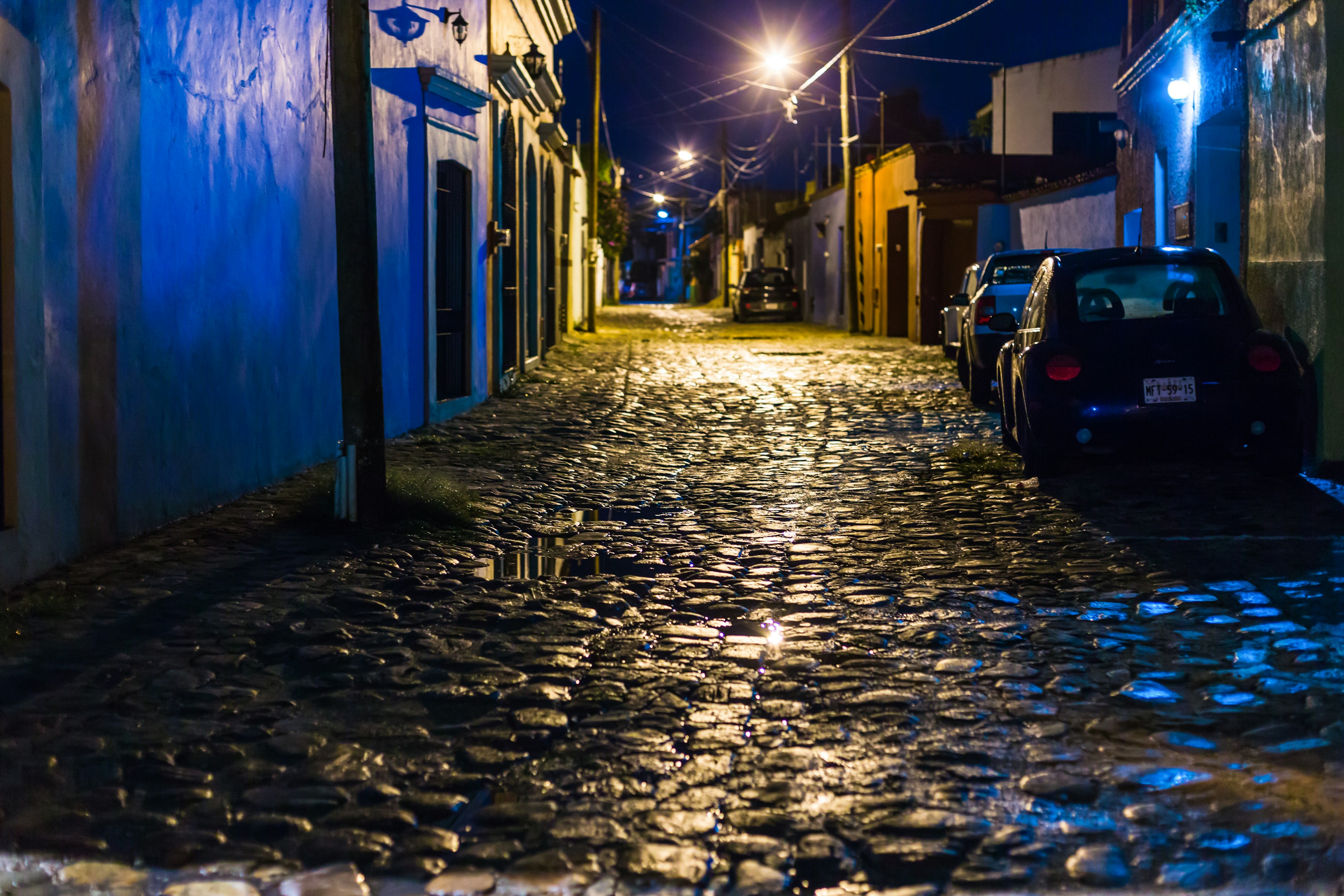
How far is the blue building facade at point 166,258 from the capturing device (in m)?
6.63

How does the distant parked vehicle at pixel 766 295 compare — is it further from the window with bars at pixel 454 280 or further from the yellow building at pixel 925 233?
the window with bars at pixel 454 280

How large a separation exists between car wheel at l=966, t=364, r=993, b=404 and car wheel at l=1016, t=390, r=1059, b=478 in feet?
18.6

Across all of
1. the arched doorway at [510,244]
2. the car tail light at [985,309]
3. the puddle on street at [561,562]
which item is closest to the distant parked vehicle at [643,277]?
the arched doorway at [510,244]

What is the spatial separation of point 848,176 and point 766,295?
29.1 feet

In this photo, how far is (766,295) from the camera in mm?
43969

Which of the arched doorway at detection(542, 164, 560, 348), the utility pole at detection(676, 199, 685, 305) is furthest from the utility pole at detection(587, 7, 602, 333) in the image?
the utility pole at detection(676, 199, 685, 305)

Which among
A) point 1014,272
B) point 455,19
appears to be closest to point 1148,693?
point 1014,272

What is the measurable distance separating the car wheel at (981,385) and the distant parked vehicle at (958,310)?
1356mm

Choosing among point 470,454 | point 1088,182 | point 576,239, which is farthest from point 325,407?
point 576,239

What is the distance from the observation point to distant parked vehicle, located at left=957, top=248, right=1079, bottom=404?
1563 cm

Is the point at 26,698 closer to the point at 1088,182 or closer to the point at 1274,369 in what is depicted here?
the point at 1274,369

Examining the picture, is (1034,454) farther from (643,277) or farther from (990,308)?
(643,277)

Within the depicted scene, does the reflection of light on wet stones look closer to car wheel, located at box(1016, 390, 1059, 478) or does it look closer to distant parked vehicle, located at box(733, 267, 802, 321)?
car wheel, located at box(1016, 390, 1059, 478)

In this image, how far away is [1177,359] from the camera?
9109 millimetres
